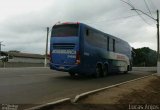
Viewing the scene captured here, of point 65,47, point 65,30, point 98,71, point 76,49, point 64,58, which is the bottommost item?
point 98,71

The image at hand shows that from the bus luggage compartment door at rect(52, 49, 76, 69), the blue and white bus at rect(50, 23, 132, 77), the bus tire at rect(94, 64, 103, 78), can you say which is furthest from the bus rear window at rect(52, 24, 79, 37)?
the bus tire at rect(94, 64, 103, 78)

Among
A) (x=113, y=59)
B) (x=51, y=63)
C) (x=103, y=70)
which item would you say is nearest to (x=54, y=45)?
(x=51, y=63)

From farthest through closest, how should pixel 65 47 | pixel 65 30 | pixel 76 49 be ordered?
pixel 65 30
pixel 65 47
pixel 76 49

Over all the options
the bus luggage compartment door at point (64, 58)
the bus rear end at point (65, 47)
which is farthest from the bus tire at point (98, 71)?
the bus luggage compartment door at point (64, 58)

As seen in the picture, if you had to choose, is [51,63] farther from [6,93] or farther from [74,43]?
[6,93]

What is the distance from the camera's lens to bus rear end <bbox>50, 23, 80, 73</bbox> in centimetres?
2173

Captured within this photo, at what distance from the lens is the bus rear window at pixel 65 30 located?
71.7 feet

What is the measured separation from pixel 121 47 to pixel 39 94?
2006cm

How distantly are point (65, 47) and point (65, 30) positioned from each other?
1.06 meters

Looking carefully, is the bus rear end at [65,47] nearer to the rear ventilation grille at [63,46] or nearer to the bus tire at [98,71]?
the rear ventilation grille at [63,46]

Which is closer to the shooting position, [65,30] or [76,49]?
[76,49]

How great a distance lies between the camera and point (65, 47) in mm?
22094

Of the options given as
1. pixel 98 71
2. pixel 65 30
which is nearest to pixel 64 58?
pixel 65 30

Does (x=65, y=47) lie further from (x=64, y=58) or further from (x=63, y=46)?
(x=64, y=58)
